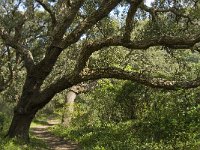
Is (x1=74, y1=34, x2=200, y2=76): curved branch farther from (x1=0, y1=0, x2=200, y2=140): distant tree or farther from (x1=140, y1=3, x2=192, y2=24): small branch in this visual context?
(x1=140, y1=3, x2=192, y2=24): small branch

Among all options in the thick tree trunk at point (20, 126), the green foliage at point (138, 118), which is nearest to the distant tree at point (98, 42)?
the thick tree trunk at point (20, 126)

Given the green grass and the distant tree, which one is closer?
the green grass

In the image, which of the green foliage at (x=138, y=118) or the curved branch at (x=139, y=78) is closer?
the green foliage at (x=138, y=118)

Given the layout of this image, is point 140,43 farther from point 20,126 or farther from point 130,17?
point 20,126

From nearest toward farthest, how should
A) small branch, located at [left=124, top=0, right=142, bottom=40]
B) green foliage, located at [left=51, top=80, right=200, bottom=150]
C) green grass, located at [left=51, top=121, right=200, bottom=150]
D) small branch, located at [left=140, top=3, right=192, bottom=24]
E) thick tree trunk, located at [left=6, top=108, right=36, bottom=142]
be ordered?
green grass, located at [left=51, top=121, right=200, bottom=150] < green foliage, located at [left=51, top=80, right=200, bottom=150] < small branch, located at [left=124, top=0, right=142, bottom=40] < thick tree trunk, located at [left=6, top=108, right=36, bottom=142] < small branch, located at [left=140, top=3, right=192, bottom=24]

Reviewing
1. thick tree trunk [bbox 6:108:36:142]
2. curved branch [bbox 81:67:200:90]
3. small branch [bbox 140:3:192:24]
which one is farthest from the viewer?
small branch [bbox 140:3:192:24]

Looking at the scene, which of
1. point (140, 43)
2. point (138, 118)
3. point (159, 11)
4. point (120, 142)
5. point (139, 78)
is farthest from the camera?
point (138, 118)

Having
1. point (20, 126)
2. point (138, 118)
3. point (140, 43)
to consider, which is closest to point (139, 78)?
point (140, 43)

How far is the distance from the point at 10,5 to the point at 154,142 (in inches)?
628

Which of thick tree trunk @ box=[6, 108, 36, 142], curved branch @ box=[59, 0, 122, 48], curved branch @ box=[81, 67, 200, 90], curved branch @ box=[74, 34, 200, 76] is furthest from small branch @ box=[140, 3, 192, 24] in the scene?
thick tree trunk @ box=[6, 108, 36, 142]

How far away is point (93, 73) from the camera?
579 inches

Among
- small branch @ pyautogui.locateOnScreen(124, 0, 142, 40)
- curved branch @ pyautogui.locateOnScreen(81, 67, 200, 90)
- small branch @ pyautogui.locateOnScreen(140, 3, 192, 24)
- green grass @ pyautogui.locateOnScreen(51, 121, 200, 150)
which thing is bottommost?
green grass @ pyautogui.locateOnScreen(51, 121, 200, 150)

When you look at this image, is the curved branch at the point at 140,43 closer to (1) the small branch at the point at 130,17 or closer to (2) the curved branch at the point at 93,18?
(1) the small branch at the point at 130,17

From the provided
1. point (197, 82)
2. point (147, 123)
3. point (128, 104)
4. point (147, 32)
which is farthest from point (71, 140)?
point (197, 82)
